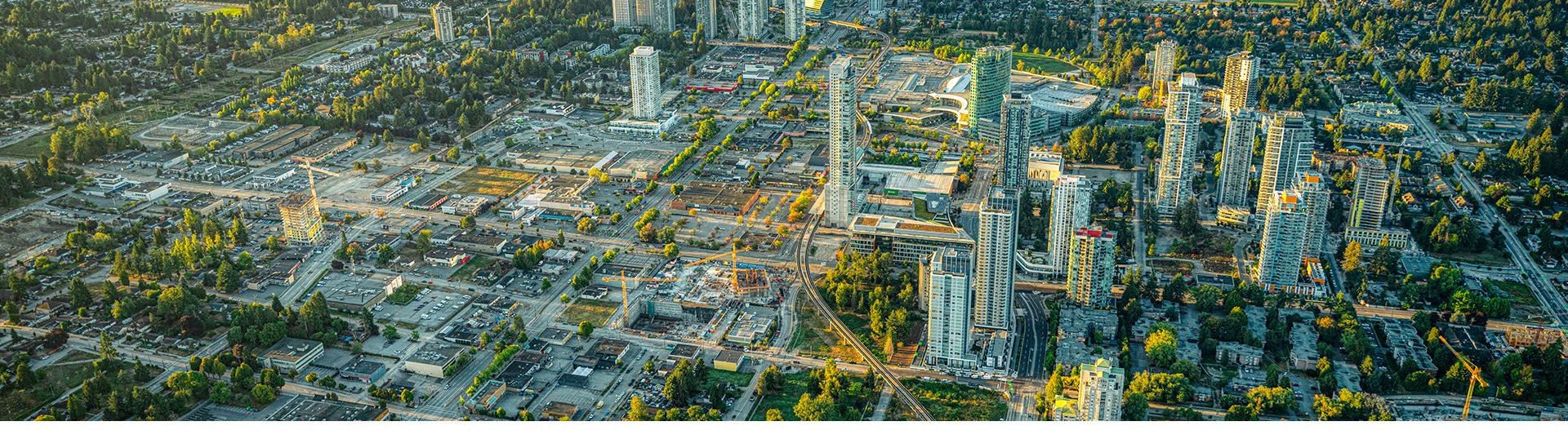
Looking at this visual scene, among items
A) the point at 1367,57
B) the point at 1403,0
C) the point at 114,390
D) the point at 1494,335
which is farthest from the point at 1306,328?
the point at 1403,0

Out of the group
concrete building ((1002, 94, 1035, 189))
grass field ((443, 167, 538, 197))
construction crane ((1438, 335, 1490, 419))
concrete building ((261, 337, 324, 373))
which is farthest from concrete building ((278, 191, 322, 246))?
construction crane ((1438, 335, 1490, 419))

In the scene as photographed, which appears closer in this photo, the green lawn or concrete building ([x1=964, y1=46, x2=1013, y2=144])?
the green lawn

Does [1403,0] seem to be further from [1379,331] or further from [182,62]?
[182,62]

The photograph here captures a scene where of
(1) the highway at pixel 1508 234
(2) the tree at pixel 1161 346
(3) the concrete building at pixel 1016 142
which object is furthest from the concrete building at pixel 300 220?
(1) the highway at pixel 1508 234

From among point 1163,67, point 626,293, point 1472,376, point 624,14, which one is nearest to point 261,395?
point 626,293

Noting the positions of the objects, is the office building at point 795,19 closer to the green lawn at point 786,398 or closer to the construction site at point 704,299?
the construction site at point 704,299

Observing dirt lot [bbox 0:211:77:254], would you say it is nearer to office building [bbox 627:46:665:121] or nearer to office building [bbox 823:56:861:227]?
office building [bbox 627:46:665:121]
